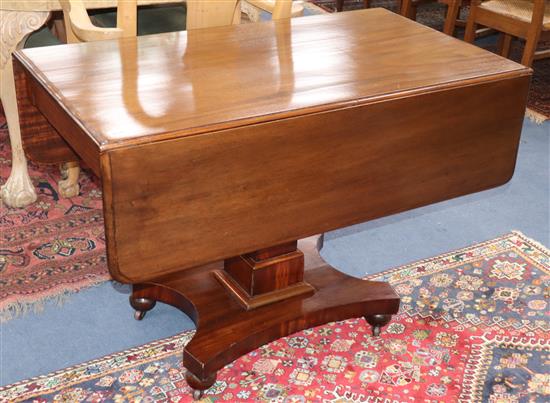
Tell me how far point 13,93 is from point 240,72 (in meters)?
1.09

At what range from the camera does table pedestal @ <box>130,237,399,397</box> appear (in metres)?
1.91

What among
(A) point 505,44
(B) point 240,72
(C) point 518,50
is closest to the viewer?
(B) point 240,72

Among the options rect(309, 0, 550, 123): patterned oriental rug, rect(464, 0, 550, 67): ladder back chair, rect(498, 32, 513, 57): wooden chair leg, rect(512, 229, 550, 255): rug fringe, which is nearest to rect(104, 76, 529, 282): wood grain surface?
rect(512, 229, 550, 255): rug fringe

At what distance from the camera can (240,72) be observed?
72.3 inches

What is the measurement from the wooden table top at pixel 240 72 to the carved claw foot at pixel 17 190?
90cm

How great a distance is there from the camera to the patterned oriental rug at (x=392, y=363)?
1.93 m

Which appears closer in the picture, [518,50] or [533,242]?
[533,242]

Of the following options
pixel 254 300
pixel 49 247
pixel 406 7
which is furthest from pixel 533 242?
pixel 406 7

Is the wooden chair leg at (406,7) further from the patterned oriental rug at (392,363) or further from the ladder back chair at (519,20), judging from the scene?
the patterned oriental rug at (392,363)

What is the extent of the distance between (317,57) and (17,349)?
1.07 metres

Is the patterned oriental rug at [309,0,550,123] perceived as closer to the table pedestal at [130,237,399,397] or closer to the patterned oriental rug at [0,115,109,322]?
the table pedestal at [130,237,399,397]

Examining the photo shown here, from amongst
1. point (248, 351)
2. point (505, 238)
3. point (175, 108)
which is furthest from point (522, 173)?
point (175, 108)

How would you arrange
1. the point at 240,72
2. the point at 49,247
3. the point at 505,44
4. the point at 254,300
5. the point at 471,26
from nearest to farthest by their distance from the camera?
1. the point at 240,72
2. the point at 254,300
3. the point at 49,247
4. the point at 471,26
5. the point at 505,44

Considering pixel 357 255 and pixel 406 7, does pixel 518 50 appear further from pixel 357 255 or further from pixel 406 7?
pixel 357 255
